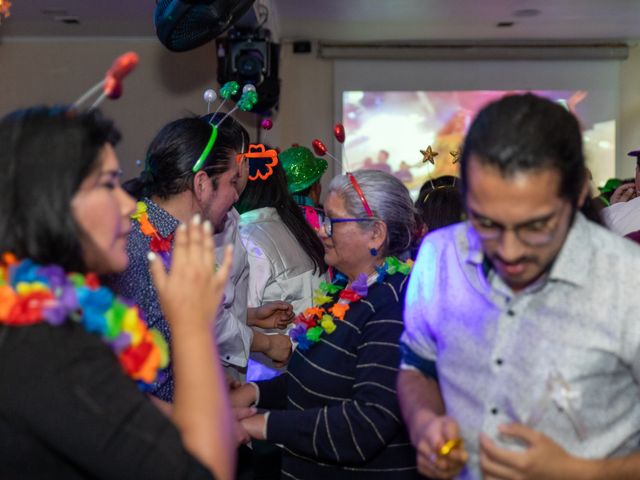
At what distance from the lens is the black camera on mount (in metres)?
5.80

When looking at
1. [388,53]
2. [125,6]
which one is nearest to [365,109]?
[388,53]

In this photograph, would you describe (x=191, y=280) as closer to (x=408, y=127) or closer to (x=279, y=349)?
(x=279, y=349)

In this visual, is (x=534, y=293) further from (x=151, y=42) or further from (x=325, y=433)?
(x=151, y=42)

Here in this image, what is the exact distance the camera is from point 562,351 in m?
1.30

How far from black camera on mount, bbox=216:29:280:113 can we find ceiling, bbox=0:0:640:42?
0.29m

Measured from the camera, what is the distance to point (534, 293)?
1.35 meters

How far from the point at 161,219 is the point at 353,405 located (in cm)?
80

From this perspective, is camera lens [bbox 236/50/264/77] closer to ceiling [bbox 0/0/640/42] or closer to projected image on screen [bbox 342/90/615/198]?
ceiling [bbox 0/0/640/42]

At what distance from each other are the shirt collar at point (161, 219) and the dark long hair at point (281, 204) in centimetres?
100

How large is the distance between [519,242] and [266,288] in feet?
6.42

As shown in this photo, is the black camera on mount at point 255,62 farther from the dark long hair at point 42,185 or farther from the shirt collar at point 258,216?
the dark long hair at point 42,185

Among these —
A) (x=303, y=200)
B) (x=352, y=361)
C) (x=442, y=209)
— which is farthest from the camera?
(x=303, y=200)

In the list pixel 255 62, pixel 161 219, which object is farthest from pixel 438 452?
pixel 255 62

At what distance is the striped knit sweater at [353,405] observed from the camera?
6.18 feet
